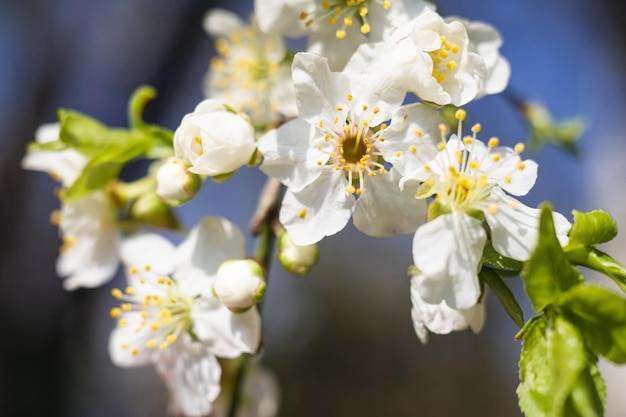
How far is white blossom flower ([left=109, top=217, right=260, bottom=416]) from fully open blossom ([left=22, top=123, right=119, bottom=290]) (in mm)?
101

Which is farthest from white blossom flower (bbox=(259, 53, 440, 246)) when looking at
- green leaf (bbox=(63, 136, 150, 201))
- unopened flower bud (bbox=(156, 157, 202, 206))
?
green leaf (bbox=(63, 136, 150, 201))

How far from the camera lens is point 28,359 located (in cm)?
265

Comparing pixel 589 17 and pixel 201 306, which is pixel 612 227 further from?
pixel 589 17

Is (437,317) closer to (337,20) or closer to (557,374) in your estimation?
(557,374)

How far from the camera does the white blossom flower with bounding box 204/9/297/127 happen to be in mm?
1085

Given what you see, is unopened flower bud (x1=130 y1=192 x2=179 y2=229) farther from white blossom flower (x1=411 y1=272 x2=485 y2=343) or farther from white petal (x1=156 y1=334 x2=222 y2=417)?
white blossom flower (x1=411 y1=272 x2=485 y2=343)

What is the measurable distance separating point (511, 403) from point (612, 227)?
19.7 feet

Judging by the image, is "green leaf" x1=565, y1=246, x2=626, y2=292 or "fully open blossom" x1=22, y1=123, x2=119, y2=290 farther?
"fully open blossom" x1=22, y1=123, x2=119, y2=290

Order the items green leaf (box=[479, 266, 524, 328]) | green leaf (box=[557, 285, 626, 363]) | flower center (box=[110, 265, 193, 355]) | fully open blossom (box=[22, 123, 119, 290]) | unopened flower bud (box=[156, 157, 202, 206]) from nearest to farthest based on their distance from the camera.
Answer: green leaf (box=[557, 285, 626, 363]) < green leaf (box=[479, 266, 524, 328]) < unopened flower bud (box=[156, 157, 202, 206]) < flower center (box=[110, 265, 193, 355]) < fully open blossom (box=[22, 123, 119, 290])

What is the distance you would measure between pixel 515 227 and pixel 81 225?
72 centimetres

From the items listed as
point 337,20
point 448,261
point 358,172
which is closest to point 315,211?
point 358,172

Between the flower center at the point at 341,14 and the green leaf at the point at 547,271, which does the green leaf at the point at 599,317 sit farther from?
the flower center at the point at 341,14

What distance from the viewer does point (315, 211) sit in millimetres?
727

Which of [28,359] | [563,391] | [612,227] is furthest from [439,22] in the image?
[28,359]
